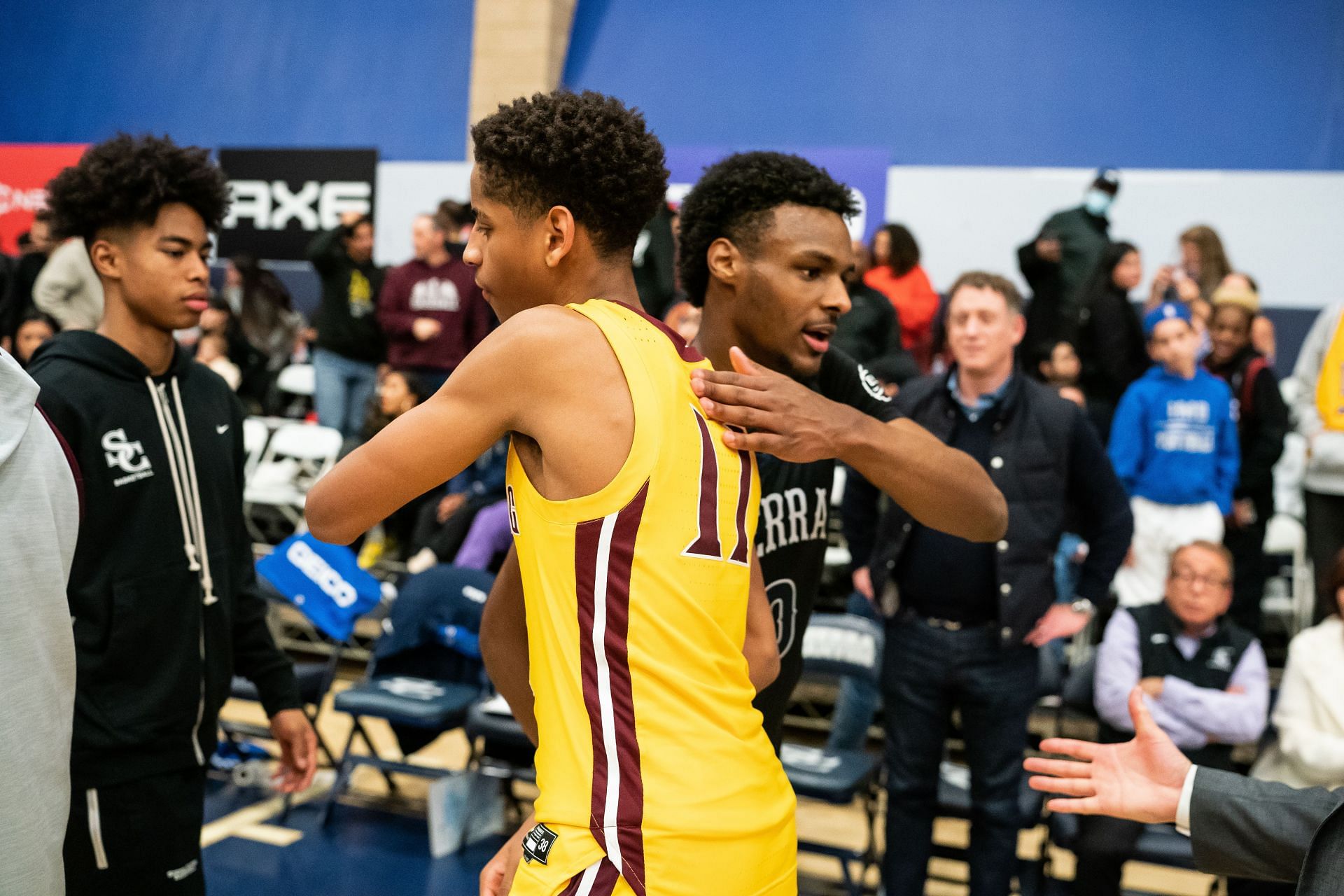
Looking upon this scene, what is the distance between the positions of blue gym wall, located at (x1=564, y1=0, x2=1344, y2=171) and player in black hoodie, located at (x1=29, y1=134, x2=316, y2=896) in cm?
736

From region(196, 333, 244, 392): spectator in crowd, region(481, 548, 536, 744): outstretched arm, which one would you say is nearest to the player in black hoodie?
region(481, 548, 536, 744): outstretched arm

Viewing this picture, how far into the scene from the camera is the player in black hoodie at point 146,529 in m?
2.25

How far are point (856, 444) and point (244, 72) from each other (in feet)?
36.8

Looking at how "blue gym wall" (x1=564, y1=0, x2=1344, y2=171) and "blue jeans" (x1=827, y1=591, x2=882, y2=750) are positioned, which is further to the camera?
"blue gym wall" (x1=564, y1=0, x2=1344, y2=171)

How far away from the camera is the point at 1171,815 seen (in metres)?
A: 1.77

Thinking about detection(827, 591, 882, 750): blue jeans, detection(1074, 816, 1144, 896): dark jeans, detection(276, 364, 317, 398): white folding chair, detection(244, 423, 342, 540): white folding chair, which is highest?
detection(276, 364, 317, 398): white folding chair

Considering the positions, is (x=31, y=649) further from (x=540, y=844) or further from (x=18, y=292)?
(x=18, y=292)

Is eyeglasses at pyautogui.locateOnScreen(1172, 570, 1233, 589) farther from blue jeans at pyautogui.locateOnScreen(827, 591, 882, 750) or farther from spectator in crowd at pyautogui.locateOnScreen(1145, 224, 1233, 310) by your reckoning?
spectator in crowd at pyautogui.locateOnScreen(1145, 224, 1233, 310)

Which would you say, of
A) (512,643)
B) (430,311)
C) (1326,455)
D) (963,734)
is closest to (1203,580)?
(963,734)

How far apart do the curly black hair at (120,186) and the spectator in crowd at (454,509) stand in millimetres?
3559

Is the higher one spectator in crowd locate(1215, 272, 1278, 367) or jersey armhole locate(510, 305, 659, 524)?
spectator in crowd locate(1215, 272, 1278, 367)

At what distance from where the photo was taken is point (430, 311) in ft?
25.2

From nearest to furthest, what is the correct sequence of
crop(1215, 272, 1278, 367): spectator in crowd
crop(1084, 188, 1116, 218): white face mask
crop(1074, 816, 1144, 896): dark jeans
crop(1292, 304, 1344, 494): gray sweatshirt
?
crop(1074, 816, 1144, 896): dark jeans, crop(1292, 304, 1344, 494): gray sweatshirt, crop(1215, 272, 1278, 367): spectator in crowd, crop(1084, 188, 1116, 218): white face mask

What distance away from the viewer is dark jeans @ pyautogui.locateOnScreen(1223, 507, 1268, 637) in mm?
5742
